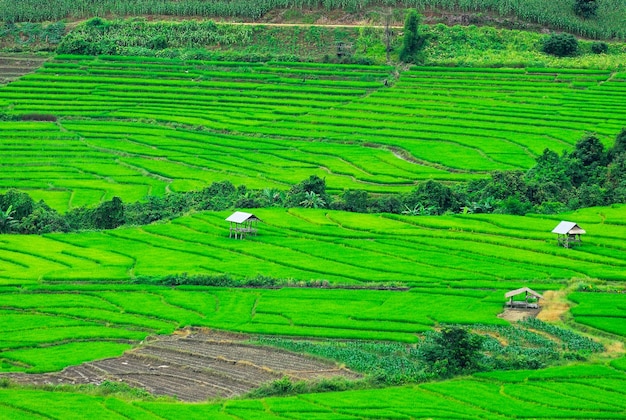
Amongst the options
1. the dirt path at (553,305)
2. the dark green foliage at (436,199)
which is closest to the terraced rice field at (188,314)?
the dirt path at (553,305)

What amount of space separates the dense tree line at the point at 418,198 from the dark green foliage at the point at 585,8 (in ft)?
110

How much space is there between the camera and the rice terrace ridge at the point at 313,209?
4956 cm

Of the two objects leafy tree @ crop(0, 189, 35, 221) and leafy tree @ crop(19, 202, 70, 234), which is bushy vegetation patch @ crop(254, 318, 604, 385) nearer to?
leafy tree @ crop(19, 202, 70, 234)

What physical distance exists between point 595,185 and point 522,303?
21750 mm

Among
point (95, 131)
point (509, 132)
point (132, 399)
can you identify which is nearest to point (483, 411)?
point (132, 399)

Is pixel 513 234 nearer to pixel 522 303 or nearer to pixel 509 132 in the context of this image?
pixel 522 303

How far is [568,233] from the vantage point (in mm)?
66000

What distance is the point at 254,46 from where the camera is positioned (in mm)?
115500

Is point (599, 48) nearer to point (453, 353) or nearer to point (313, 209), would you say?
point (313, 209)

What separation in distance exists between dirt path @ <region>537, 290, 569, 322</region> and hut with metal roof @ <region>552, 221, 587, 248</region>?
758 cm

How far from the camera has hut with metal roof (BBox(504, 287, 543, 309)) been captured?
56750 mm

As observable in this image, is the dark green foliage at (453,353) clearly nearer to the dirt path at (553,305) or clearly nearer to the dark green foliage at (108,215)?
the dirt path at (553,305)

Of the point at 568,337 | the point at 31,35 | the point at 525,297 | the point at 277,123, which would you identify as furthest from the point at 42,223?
the point at 31,35

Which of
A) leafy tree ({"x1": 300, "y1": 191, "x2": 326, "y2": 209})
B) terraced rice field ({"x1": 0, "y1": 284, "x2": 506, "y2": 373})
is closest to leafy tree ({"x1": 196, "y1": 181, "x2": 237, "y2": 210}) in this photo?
leafy tree ({"x1": 300, "y1": 191, "x2": 326, "y2": 209})
